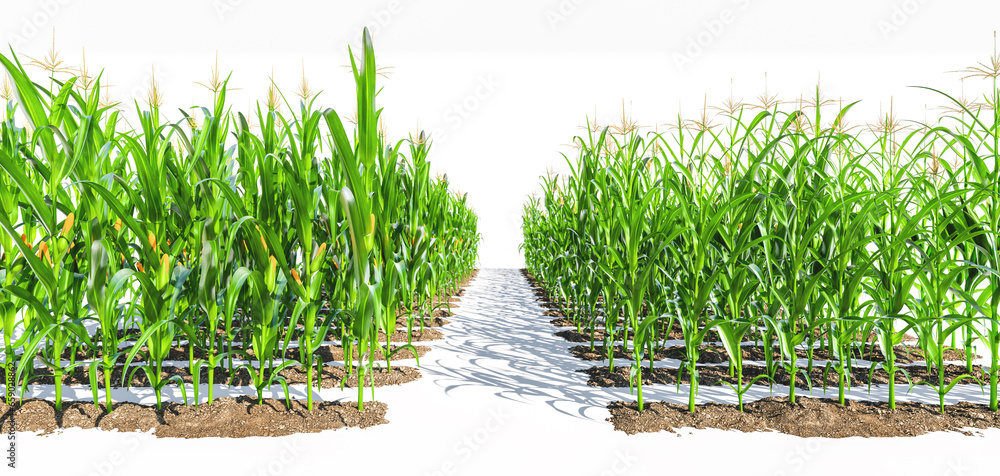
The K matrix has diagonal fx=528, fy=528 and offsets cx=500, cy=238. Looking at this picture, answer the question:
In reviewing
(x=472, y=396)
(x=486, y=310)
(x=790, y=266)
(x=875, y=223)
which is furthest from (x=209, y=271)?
(x=486, y=310)

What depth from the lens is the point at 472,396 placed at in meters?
2.16

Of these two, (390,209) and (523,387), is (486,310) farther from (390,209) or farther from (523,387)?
(390,209)

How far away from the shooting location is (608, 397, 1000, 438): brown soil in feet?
5.82

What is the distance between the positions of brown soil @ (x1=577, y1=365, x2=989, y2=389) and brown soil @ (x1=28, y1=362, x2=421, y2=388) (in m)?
0.87

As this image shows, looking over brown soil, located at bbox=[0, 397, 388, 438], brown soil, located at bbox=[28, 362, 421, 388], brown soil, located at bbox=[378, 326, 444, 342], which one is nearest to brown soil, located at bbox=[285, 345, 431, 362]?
brown soil, located at bbox=[28, 362, 421, 388]

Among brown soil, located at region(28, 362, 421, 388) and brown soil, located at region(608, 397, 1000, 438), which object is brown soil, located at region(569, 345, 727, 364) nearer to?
brown soil, located at region(608, 397, 1000, 438)

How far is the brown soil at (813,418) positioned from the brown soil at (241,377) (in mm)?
965

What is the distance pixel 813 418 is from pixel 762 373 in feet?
1.83

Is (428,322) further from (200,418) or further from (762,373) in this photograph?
(762,373)

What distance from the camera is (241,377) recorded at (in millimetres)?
2324

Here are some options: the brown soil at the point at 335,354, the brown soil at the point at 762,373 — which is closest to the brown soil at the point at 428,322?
the brown soil at the point at 335,354

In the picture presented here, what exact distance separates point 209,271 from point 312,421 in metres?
0.60

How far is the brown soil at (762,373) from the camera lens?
2.32m

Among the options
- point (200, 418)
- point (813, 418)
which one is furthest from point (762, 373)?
point (200, 418)
